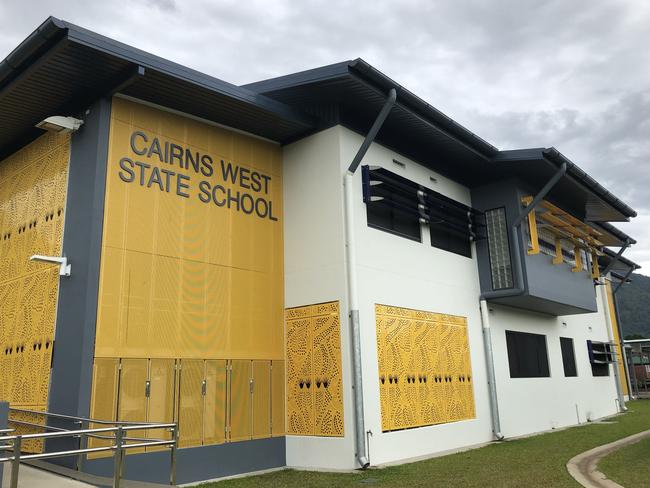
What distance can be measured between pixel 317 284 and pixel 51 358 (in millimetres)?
4657

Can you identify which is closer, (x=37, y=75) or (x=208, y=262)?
(x=37, y=75)

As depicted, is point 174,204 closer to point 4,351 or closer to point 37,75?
point 37,75

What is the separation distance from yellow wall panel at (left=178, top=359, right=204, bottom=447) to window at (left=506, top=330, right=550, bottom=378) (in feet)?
28.7

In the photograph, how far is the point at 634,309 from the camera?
2827 inches

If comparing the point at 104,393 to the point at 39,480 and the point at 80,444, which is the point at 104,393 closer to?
the point at 80,444

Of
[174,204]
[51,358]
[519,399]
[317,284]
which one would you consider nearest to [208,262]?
[174,204]

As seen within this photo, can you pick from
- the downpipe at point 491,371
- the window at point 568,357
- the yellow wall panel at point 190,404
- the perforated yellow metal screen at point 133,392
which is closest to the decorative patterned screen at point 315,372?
the yellow wall panel at point 190,404

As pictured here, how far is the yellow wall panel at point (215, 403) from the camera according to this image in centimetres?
943

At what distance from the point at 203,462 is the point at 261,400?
5.16 ft

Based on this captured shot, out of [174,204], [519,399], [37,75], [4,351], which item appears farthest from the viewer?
[519,399]

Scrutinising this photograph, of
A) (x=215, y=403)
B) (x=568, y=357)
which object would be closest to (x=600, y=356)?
(x=568, y=357)

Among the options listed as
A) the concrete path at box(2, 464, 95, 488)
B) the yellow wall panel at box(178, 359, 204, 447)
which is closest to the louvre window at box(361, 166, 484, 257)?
the yellow wall panel at box(178, 359, 204, 447)

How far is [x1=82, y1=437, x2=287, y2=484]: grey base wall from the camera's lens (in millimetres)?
8250

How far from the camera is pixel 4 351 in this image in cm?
1047
